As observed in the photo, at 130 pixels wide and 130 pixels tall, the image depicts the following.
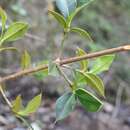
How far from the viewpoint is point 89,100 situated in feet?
2.24

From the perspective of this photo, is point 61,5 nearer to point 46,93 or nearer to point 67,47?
point 46,93

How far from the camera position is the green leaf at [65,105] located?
2.30ft

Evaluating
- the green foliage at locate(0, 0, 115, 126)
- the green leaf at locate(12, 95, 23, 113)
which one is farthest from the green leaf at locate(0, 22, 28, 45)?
the green leaf at locate(12, 95, 23, 113)

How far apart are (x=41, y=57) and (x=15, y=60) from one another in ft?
0.44

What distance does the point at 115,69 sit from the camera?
8.37ft

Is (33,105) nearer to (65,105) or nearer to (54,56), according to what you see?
(65,105)

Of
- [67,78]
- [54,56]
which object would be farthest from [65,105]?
[54,56]

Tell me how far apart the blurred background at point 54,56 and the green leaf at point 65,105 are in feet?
3.14

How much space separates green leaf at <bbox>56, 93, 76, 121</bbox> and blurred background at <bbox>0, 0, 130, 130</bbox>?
3.14ft

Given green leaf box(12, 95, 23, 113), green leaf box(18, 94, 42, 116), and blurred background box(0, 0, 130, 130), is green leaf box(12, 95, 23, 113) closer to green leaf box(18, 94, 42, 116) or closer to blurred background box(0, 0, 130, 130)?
green leaf box(18, 94, 42, 116)

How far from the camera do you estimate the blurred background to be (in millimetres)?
2010

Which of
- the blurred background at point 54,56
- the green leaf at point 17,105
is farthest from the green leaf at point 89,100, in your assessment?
the blurred background at point 54,56

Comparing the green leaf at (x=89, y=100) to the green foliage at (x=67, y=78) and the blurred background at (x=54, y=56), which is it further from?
the blurred background at (x=54, y=56)

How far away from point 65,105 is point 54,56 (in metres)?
1.49
